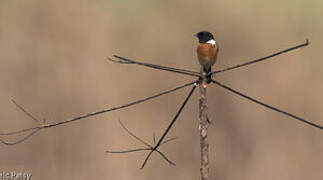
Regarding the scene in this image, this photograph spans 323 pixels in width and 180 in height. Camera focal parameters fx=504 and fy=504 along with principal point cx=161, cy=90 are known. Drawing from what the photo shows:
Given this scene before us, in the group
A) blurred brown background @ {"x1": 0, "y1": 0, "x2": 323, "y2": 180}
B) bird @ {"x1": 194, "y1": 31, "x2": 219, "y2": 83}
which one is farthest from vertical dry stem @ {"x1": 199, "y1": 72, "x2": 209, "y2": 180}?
blurred brown background @ {"x1": 0, "y1": 0, "x2": 323, "y2": 180}

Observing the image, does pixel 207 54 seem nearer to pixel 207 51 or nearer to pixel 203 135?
pixel 207 51

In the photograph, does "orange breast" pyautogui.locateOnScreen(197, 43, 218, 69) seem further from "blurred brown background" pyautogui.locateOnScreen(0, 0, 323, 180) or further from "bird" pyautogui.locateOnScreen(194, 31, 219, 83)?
"blurred brown background" pyautogui.locateOnScreen(0, 0, 323, 180)

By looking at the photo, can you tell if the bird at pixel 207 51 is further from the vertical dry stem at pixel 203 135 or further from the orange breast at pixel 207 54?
the vertical dry stem at pixel 203 135

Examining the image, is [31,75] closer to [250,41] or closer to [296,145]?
[250,41]

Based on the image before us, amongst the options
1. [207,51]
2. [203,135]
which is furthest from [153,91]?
[203,135]

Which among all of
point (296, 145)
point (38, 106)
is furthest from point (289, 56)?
point (38, 106)

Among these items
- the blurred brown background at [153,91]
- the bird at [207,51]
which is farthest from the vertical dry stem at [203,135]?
the blurred brown background at [153,91]
